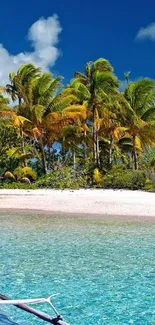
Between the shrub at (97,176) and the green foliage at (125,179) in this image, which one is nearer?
the green foliage at (125,179)

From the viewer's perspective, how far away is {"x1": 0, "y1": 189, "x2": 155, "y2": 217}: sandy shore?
624 inches

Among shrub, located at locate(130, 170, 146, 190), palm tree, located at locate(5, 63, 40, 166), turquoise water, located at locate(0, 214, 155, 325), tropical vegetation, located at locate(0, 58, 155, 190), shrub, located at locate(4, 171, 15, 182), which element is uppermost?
palm tree, located at locate(5, 63, 40, 166)

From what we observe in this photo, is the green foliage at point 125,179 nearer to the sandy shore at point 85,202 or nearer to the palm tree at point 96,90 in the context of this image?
the sandy shore at point 85,202

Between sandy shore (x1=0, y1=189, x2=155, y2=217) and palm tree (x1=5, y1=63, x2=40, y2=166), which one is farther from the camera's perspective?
palm tree (x1=5, y1=63, x2=40, y2=166)

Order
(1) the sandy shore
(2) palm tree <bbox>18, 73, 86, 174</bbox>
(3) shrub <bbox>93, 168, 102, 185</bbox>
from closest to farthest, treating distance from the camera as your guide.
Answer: (1) the sandy shore
(3) shrub <bbox>93, 168, 102, 185</bbox>
(2) palm tree <bbox>18, 73, 86, 174</bbox>

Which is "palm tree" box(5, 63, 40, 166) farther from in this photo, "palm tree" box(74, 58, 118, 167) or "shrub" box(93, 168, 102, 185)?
"shrub" box(93, 168, 102, 185)

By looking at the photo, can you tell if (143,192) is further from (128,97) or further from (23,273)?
(23,273)

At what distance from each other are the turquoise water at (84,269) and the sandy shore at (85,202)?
8.69 feet

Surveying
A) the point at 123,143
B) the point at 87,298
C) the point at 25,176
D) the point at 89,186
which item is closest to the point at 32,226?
the point at 87,298

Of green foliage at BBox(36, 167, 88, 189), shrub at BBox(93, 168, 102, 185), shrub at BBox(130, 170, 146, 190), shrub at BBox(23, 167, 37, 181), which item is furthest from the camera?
shrub at BBox(23, 167, 37, 181)

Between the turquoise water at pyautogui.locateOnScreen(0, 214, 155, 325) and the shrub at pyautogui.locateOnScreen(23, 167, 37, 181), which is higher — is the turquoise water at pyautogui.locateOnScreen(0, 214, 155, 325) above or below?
below

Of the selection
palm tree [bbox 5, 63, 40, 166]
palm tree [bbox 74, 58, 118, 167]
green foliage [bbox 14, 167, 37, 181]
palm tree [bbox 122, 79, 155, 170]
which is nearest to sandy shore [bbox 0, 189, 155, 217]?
green foliage [bbox 14, 167, 37, 181]

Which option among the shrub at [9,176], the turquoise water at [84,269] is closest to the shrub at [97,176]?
the shrub at [9,176]

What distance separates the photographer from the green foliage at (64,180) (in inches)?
896
